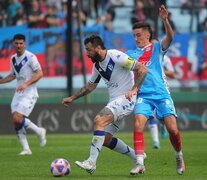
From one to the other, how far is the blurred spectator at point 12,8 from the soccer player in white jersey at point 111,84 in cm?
1330

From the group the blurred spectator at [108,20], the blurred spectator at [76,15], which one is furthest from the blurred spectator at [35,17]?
the blurred spectator at [108,20]

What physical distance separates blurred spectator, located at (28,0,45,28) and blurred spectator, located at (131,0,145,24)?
301cm

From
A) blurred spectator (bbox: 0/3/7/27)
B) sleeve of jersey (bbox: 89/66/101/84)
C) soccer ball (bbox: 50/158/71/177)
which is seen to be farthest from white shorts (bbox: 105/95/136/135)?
blurred spectator (bbox: 0/3/7/27)

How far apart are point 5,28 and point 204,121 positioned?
288 inches

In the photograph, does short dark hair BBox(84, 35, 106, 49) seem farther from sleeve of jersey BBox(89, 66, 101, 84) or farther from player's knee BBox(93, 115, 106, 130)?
player's knee BBox(93, 115, 106, 130)

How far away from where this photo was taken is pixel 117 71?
12438mm

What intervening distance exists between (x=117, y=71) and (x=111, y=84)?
23 cm

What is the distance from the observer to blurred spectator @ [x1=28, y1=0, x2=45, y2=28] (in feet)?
84.5

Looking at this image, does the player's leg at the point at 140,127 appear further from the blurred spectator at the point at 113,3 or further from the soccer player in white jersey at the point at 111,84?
the blurred spectator at the point at 113,3

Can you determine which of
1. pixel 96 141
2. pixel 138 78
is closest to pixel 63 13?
pixel 138 78

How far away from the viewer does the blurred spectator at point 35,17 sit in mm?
25750

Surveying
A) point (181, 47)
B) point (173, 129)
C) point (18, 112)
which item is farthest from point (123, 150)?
point (181, 47)

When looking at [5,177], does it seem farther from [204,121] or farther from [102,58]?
[204,121]

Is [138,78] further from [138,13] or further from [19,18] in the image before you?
[138,13]
